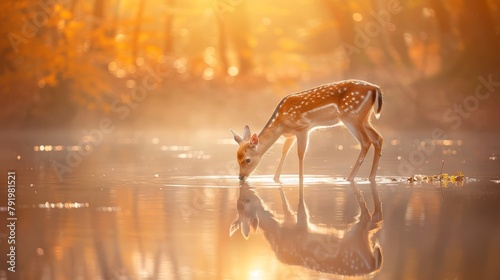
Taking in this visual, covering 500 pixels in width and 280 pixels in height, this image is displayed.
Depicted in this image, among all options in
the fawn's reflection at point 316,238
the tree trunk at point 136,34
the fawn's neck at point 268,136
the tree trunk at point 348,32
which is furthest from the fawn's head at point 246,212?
the tree trunk at point 136,34

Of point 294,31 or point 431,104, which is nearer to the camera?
point 431,104

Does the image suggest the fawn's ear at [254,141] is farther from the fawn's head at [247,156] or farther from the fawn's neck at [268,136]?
the fawn's neck at [268,136]

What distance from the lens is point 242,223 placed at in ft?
38.0

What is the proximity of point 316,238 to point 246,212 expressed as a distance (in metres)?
2.40

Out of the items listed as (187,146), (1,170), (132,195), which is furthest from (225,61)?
(132,195)

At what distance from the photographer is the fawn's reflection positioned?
8.80m

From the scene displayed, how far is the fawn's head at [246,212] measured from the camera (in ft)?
36.6

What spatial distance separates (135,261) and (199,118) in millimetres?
34271

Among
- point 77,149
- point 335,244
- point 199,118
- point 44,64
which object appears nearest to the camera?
point 335,244

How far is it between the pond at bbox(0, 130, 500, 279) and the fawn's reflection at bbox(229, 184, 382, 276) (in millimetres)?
19

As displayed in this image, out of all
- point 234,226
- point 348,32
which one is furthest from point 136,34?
point 234,226

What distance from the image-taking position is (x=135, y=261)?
895 cm

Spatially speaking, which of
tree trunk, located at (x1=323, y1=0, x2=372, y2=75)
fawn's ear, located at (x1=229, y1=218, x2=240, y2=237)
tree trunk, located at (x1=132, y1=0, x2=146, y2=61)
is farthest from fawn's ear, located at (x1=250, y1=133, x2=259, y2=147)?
tree trunk, located at (x1=132, y1=0, x2=146, y2=61)

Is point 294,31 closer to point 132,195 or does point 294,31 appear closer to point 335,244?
point 132,195
